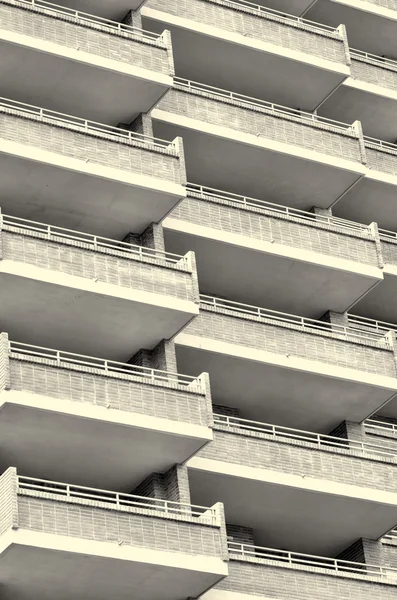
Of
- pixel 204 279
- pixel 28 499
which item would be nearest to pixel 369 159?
pixel 204 279

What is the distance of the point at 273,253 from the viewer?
48.6 meters

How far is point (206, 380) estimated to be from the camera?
4334 cm

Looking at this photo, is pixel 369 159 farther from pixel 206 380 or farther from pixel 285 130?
pixel 206 380

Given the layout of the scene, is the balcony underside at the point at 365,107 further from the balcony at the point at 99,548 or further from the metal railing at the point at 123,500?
the balcony at the point at 99,548

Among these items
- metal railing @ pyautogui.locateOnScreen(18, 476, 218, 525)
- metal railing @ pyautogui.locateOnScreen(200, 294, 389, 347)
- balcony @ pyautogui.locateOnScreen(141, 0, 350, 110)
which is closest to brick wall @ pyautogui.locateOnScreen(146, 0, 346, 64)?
balcony @ pyautogui.locateOnScreen(141, 0, 350, 110)

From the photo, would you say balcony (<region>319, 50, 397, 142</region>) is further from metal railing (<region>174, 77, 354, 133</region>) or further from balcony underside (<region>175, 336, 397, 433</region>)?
balcony underside (<region>175, 336, 397, 433</region>)

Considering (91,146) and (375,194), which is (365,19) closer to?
(375,194)

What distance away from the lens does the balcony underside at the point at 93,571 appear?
38.5m

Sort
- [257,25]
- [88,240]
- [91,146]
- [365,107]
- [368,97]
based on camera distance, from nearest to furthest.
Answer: [88,240], [91,146], [257,25], [368,97], [365,107]

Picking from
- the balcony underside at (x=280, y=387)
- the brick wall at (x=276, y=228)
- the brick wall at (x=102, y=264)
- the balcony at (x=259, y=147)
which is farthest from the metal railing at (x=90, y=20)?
the balcony underside at (x=280, y=387)

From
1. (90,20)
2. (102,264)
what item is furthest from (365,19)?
(102,264)

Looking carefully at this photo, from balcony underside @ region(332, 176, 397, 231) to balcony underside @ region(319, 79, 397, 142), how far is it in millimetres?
3373

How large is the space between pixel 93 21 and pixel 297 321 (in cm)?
1043

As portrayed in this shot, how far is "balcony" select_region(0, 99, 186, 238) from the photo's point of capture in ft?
149
